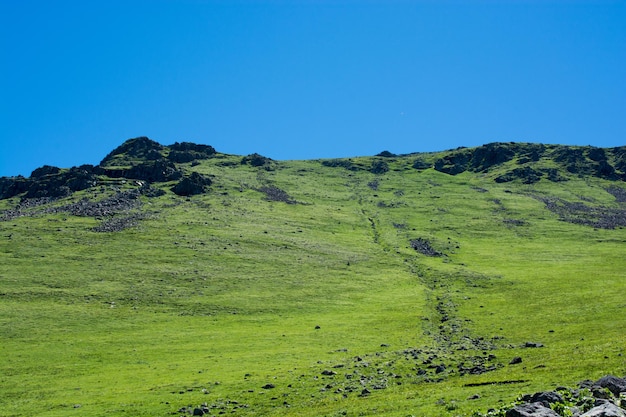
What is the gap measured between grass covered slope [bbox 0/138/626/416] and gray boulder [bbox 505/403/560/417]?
A: 5478mm

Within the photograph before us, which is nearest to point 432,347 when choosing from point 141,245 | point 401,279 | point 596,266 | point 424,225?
point 401,279

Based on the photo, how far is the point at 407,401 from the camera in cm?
3412

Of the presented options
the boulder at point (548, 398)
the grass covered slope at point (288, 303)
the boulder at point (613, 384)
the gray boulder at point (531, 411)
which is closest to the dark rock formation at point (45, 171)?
the grass covered slope at point (288, 303)

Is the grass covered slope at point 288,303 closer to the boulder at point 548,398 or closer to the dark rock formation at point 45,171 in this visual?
the boulder at point 548,398

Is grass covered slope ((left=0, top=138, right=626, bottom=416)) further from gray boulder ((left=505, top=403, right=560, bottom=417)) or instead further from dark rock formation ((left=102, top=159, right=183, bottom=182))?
dark rock formation ((left=102, top=159, right=183, bottom=182))

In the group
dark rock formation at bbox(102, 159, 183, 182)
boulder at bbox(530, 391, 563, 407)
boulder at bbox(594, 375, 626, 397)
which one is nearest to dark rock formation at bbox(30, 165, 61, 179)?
dark rock formation at bbox(102, 159, 183, 182)

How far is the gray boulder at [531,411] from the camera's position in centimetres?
2188

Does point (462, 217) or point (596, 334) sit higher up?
point (462, 217)

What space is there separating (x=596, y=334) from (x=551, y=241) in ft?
286

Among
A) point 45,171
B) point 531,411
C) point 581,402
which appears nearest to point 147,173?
point 45,171

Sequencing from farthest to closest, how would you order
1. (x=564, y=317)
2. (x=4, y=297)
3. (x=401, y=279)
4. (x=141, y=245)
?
(x=141, y=245), (x=401, y=279), (x=4, y=297), (x=564, y=317)

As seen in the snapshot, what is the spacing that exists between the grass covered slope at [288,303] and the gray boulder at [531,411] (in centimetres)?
548

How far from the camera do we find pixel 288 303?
84.8 meters

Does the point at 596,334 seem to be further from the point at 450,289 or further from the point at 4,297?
the point at 4,297
